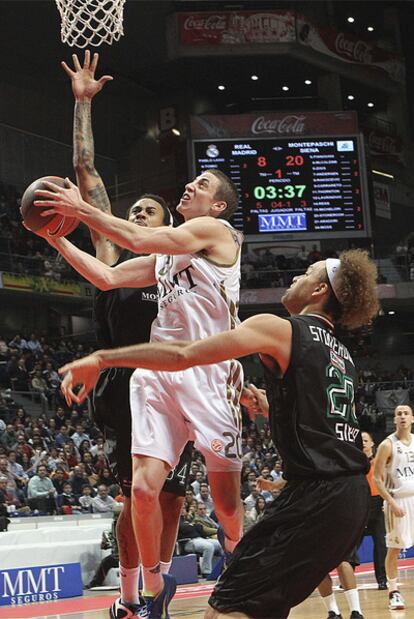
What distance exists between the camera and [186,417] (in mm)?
4797

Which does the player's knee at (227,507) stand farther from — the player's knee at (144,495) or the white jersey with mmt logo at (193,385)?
the player's knee at (144,495)

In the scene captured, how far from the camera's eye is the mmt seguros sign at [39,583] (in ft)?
35.1

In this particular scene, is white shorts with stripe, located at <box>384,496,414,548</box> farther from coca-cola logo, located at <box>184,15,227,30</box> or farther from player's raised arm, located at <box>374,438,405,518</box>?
coca-cola logo, located at <box>184,15,227,30</box>

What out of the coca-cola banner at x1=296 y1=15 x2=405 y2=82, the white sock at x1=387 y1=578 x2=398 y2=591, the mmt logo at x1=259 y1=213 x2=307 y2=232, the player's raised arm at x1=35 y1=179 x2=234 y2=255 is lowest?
the white sock at x1=387 y1=578 x2=398 y2=591

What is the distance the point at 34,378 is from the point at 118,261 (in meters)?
16.8

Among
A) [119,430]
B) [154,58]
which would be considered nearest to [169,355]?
[119,430]

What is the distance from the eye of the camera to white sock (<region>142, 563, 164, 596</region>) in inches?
185

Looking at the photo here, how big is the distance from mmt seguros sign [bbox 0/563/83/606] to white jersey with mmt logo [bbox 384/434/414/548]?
13.0 feet

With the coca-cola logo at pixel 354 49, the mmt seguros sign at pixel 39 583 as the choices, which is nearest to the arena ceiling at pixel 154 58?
the coca-cola logo at pixel 354 49

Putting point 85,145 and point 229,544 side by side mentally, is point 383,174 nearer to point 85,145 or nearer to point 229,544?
point 85,145

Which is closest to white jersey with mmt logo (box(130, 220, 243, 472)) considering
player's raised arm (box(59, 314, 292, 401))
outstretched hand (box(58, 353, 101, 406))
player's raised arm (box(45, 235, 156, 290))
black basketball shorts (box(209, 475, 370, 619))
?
player's raised arm (box(45, 235, 156, 290))

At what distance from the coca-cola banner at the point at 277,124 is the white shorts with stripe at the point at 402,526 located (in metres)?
16.3

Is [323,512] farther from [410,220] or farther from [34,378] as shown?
[410,220]

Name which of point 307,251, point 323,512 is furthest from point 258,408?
point 307,251
